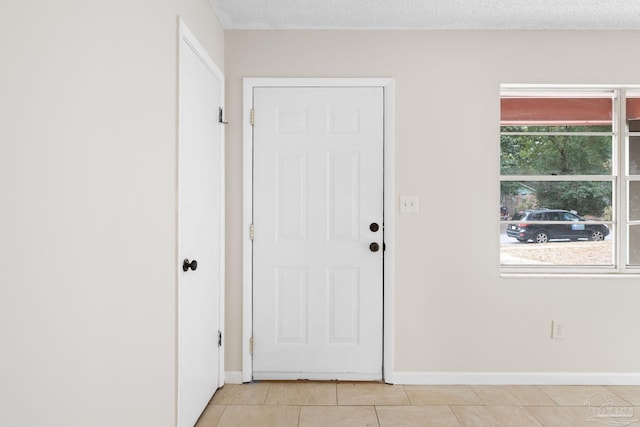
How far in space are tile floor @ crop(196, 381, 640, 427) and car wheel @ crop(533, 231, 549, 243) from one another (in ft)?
3.27

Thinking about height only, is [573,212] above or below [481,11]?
below

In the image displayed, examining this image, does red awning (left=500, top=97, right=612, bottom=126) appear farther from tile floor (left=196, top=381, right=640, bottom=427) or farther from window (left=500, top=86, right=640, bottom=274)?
tile floor (left=196, top=381, right=640, bottom=427)

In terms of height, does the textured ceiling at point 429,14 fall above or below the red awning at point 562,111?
above

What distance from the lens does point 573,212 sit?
286 cm

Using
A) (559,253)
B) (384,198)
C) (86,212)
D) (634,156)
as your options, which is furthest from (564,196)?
(86,212)

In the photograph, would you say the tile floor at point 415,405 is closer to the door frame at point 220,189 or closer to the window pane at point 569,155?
the door frame at point 220,189

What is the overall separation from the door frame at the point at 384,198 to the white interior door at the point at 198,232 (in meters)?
0.17

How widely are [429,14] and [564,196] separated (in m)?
1.59

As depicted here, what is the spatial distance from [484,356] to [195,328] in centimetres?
193

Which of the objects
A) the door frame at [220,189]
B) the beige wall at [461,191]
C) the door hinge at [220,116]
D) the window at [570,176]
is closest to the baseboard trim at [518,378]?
the beige wall at [461,191]

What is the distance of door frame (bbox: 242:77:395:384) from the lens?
272cm

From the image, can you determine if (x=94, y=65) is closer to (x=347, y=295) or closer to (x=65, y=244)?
(x=65, y=244)

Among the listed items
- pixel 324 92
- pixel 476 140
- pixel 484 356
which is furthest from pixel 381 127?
pixel 484 356

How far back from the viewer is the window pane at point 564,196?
284 cm
